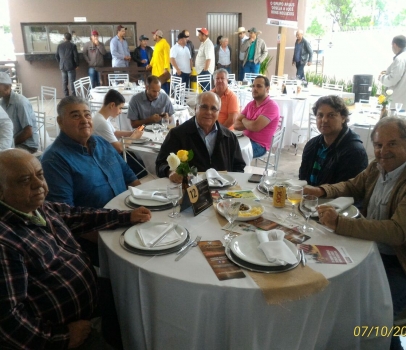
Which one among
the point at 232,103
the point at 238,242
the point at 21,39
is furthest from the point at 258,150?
the point at 21,39

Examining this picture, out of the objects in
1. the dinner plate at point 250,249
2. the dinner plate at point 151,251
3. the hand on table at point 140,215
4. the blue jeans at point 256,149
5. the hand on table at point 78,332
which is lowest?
the hand on table at point 78,332

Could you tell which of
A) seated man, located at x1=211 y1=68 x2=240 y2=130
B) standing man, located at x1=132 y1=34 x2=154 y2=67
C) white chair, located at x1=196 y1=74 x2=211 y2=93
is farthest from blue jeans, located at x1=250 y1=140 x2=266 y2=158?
standing man, located at x1=132 y1=34 x2=154 y2=67

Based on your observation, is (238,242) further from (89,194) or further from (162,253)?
(89,194)

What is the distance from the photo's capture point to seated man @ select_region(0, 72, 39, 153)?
371 cm

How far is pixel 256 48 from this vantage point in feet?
30.7

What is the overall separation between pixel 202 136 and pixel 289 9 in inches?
257

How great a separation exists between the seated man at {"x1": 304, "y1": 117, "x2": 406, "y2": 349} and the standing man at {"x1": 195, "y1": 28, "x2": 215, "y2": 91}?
6989 millimetres

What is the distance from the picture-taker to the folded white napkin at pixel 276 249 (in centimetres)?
139

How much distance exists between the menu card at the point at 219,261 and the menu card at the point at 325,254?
32 cm

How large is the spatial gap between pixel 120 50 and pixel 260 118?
690 centimetres

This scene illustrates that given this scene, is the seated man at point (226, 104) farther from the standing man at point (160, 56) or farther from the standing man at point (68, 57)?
the standing man at point (68, 57)

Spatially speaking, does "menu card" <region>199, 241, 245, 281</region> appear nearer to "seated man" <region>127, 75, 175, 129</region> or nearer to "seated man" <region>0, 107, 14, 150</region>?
"seated man" <region>0, 107, 14, 150</region>

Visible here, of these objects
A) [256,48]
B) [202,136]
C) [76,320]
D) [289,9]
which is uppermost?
[289,9]
